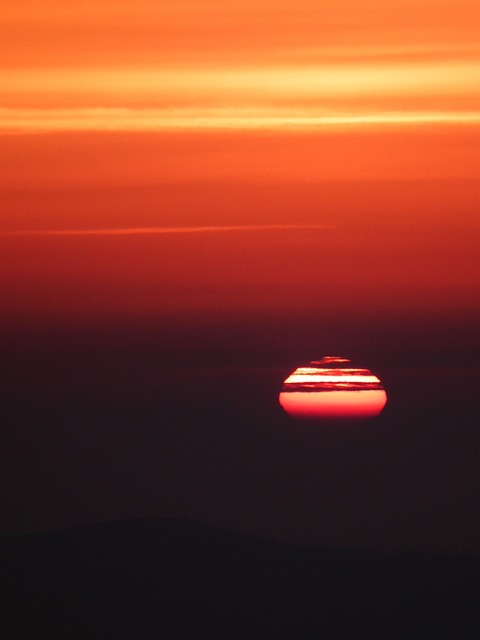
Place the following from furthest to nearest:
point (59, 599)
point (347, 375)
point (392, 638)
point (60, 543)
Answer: point (347, 375), point (60, 543), point (59, 599), point (392, 638)

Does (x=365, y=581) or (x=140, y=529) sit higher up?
(x=140, y=529)

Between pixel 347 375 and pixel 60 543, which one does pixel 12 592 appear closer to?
pixel 60 543

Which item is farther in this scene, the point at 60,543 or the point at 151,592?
the point at 60,543

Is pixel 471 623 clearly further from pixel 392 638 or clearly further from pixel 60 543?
pixel 60 543

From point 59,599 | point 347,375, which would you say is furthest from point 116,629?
point 347,375

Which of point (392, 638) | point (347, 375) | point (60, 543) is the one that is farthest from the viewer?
point (347, 375)

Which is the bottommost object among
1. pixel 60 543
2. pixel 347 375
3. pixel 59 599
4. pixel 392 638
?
pixel 392 638

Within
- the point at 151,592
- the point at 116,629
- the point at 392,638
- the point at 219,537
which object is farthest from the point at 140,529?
the point at 392,638
